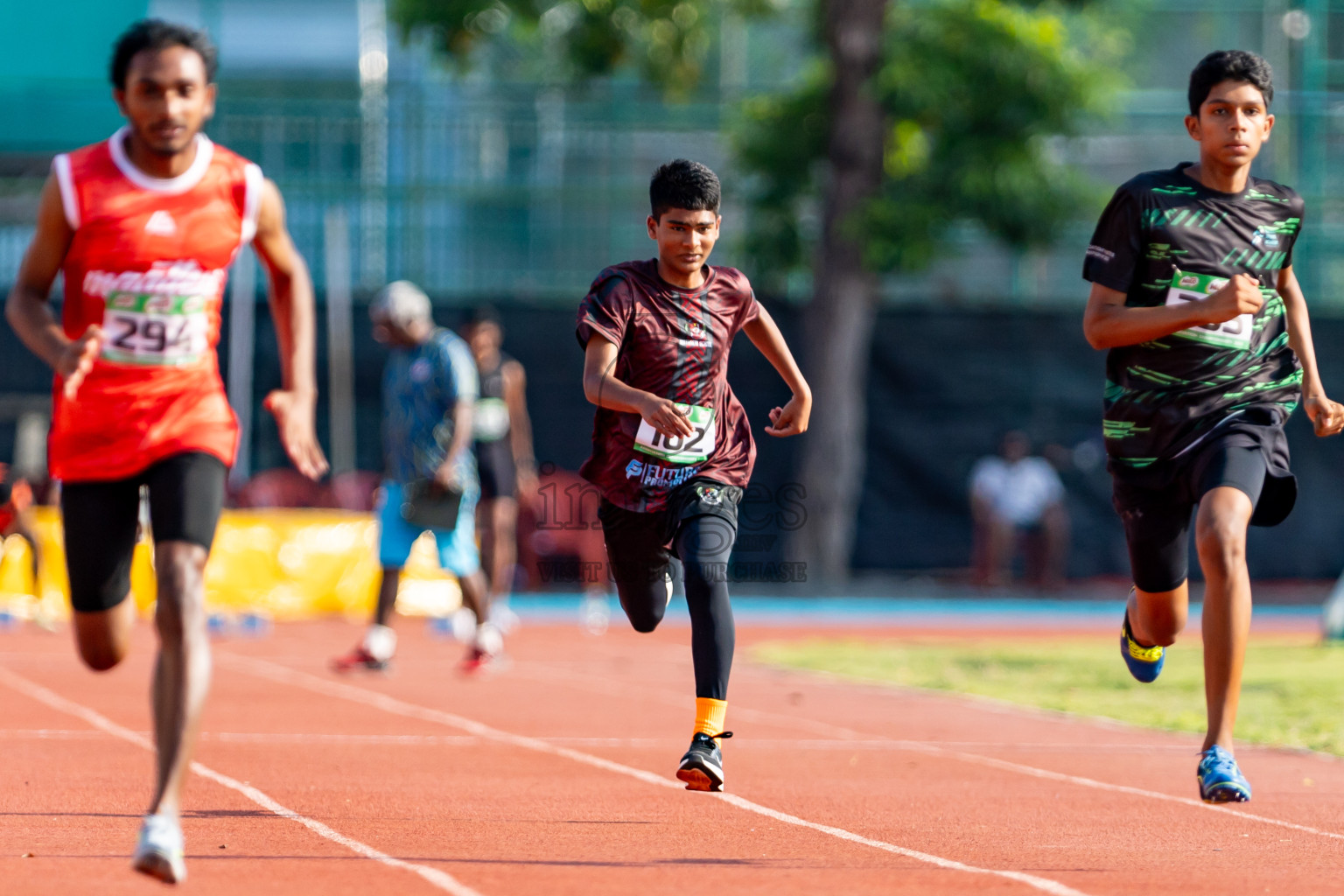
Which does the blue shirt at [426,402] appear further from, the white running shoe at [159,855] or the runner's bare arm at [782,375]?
the white running shoe at [159,855]

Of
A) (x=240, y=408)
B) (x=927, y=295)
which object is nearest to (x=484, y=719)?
(x=240, y=408)

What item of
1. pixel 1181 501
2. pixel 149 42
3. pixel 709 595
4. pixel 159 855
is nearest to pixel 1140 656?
pixel 1181 501

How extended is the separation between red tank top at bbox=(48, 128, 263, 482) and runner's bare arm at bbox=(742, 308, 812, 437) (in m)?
1.99

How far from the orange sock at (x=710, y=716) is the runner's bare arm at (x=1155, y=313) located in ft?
5.08

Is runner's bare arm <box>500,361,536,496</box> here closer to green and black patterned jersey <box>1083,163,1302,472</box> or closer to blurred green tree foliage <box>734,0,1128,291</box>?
green and black patterned jersey <box>1083,163,1302,472</box>

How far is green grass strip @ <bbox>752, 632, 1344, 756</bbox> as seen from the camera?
379 inches

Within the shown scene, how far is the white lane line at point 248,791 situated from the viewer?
4.94 m

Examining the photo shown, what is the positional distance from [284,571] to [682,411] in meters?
12.3

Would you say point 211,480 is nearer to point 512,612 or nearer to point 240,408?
point 512,612

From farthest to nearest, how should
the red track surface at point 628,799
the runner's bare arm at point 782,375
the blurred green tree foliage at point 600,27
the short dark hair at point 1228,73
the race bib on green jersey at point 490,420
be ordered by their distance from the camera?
the blurred green tree foliage at point 600,27 → the race bib on green jersey at point 490,420 → the runner's bare arm at point 782,375 → the short dark hair at point 1228,73 → the red track surface at point 628,799

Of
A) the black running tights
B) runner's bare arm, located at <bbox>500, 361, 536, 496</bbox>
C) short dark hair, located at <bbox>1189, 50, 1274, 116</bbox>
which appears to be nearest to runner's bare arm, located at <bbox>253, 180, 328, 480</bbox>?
the black running tights

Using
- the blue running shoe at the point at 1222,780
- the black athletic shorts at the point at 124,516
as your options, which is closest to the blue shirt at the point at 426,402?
the black athletic shorts at the point at 124,516

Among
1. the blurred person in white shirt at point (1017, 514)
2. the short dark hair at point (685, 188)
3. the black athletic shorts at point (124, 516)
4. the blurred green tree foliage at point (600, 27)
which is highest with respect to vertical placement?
the blurred green tree foliage at point (600, 27)

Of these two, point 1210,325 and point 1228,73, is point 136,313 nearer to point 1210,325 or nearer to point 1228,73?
point 1210,325
